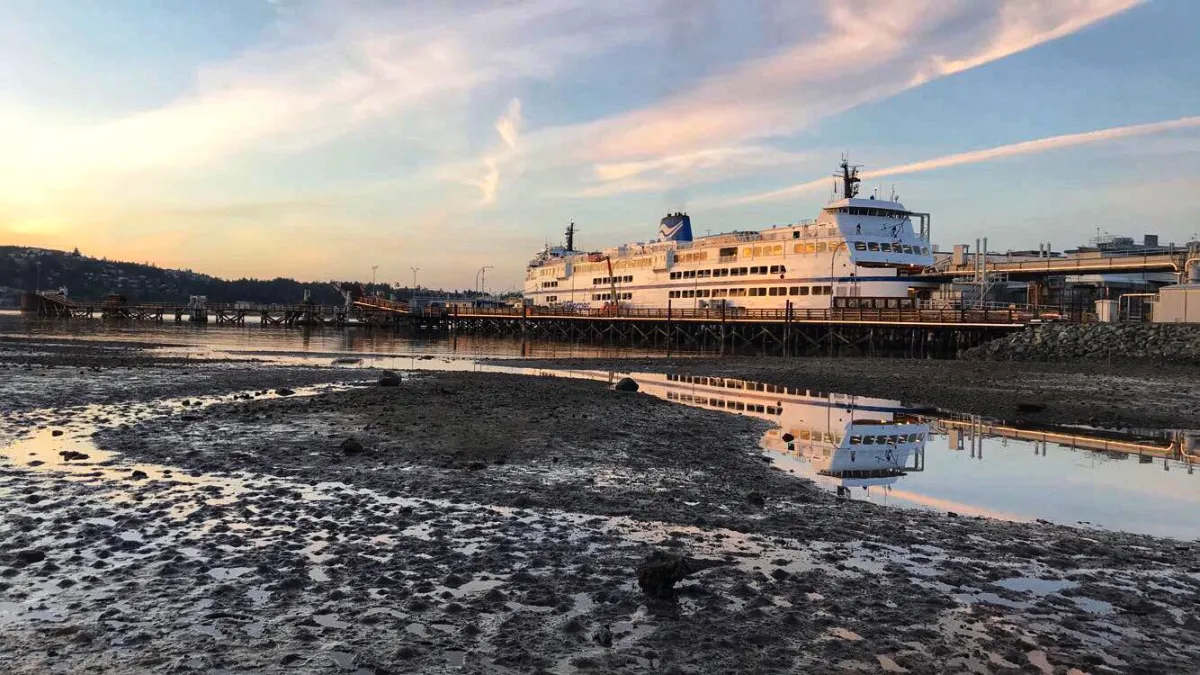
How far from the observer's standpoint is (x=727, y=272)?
244ft

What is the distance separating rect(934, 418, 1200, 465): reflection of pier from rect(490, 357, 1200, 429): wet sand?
1613mm

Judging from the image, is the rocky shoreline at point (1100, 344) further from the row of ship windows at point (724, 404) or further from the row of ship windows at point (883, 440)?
the row of ship windows at point (883, 440)

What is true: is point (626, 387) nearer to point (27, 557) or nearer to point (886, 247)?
point (27, 557)

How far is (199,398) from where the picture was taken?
20.9 meters

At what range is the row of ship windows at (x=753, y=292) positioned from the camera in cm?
6494

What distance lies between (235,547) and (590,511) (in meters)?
4.01

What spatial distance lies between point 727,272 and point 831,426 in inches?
2244

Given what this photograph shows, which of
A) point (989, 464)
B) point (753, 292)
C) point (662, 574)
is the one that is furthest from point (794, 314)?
point (662, 574)

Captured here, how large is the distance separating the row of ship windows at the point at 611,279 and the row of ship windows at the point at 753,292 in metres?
8.15

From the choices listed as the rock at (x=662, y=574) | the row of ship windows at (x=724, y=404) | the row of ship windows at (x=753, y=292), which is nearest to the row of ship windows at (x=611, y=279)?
the row of ship windows at (x=753, y=292)

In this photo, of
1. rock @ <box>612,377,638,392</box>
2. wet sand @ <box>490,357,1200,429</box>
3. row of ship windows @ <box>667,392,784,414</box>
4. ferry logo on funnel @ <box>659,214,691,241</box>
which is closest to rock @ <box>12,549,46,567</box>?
row of ship windows @ <box>667,392,784,414</box>

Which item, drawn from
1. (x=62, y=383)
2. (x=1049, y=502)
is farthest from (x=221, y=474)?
(x=62, y=383)

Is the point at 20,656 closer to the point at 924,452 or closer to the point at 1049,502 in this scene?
the point at 1049,502

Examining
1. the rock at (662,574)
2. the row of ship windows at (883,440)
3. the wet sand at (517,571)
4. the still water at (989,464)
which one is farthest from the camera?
the row of ship windows at (883,440)
